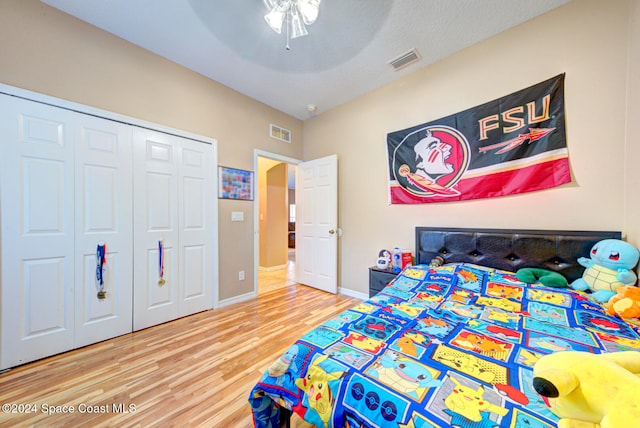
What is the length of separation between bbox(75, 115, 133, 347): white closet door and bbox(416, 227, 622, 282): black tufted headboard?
2995 mm

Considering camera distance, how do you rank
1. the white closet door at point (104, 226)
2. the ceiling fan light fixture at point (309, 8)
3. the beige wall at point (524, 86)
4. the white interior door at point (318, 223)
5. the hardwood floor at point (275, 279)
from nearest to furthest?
the ceiling fan light fixture at point (309, 8) → the beige wall at point (524, 86) → the white closet door at point (104, 226) → the white interior door at point (318, 223) → the hardwood floor at point (275, 279)

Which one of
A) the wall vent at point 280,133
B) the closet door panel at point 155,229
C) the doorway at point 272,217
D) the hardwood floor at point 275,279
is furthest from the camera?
the doorway at point 272,217

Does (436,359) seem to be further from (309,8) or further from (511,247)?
(309,8)

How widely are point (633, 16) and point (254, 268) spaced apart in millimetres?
4055

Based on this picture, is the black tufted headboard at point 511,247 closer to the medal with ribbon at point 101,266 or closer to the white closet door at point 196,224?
the white closet door at point 196,224

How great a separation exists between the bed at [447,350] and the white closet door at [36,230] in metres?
2.01

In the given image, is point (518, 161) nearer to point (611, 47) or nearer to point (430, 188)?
point (430, 188)

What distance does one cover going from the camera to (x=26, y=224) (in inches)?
67.5

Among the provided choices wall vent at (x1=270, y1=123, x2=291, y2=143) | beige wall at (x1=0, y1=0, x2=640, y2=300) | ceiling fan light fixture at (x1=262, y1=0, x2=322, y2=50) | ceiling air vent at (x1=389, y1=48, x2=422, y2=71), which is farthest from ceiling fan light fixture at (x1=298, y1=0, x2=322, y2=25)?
wall vent at (x1=270, y1=123, x2=291, y2=143)

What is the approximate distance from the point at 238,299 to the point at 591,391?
3025mm

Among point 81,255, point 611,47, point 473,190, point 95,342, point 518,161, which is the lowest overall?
point 95,342

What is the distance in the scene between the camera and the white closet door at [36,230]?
5.42ft

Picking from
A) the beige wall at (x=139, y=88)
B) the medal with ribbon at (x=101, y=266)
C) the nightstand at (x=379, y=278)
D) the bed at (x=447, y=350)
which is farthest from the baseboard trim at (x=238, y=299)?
the bed at (x=447, y=350)

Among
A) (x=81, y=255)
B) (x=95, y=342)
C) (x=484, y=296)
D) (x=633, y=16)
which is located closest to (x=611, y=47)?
(x=633, y=16)
